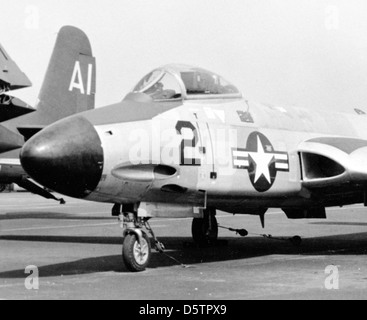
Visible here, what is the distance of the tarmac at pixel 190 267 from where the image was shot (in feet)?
24.2

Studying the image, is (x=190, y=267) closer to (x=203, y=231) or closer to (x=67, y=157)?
(x=67, y=157)

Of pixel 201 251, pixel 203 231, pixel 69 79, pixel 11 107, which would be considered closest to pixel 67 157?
pixel 201 251

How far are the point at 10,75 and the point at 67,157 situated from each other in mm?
11555

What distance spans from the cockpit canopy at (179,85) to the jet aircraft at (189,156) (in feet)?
0.05

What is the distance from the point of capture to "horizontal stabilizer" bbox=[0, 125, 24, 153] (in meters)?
21.0

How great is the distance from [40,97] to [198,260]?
51.0 ft

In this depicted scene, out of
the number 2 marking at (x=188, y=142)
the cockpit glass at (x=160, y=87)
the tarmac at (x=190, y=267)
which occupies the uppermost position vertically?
the cockpit glass at (x=160, y=87)

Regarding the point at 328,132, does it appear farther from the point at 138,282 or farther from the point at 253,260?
the point at 138,282

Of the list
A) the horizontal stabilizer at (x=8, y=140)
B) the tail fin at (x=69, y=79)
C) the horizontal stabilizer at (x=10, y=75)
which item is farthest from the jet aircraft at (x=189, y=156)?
the tail fin at (x=69, y=79)

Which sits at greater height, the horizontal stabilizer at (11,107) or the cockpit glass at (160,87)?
the horizontal stabilizer at (11,107)

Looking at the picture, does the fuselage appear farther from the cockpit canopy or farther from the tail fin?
the tail fin

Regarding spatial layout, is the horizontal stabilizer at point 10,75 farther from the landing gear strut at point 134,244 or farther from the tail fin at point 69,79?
the landing gear strut at point 134,244

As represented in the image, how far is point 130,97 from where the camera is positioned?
970 centimetres

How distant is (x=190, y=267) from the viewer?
9633 mm
